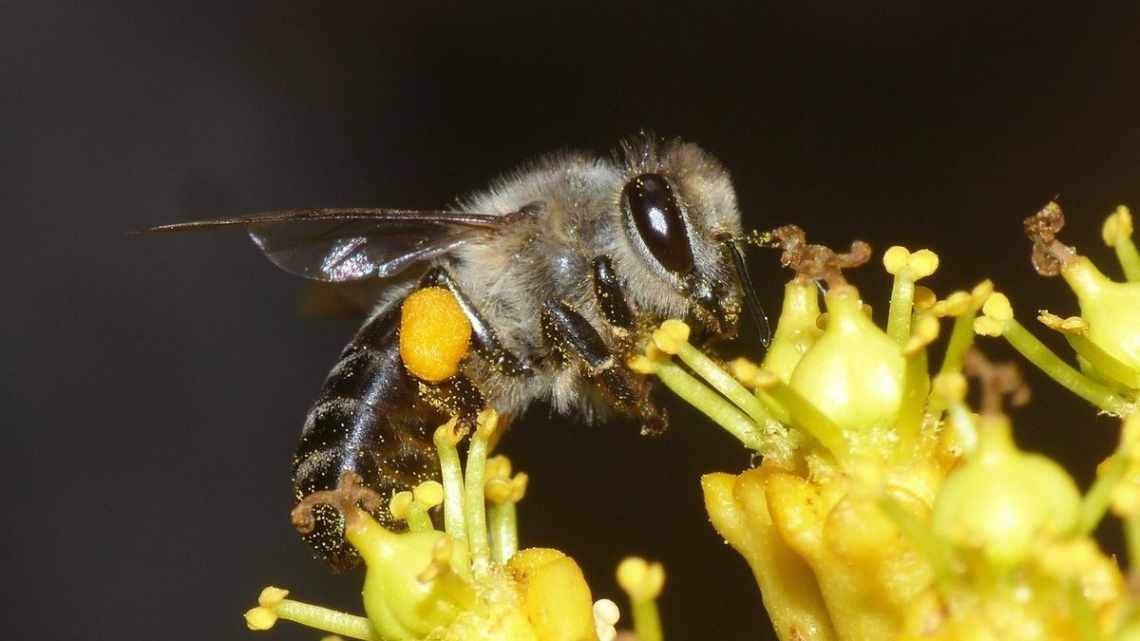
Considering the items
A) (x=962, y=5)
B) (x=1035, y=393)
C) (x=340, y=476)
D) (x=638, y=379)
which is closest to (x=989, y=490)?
(x=638, y=379)

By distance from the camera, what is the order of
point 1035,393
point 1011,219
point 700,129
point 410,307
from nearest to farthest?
point 410,307, point 1035,393, point 1011,219, point 700,129

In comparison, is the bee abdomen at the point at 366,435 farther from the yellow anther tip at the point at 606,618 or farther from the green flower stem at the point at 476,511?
the yellow anther tip at the point at 606,618

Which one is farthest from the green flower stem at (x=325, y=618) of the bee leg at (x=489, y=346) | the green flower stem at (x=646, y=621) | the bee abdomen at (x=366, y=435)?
the bee leg at (x=489, y=346)

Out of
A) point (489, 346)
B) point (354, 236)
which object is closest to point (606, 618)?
point (489, 346)

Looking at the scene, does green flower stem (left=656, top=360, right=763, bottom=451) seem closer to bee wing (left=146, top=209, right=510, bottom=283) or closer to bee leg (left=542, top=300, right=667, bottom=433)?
bee leg (left=542, top=300, right=667, bottom=433)

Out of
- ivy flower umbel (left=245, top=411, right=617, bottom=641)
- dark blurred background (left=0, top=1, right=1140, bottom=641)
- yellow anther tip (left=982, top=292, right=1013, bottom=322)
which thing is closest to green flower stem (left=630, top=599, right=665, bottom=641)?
ivy flower umbel (left=245, top=411, right=617, bottom=641)

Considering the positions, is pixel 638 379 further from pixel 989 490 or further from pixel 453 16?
pixel 453 16
